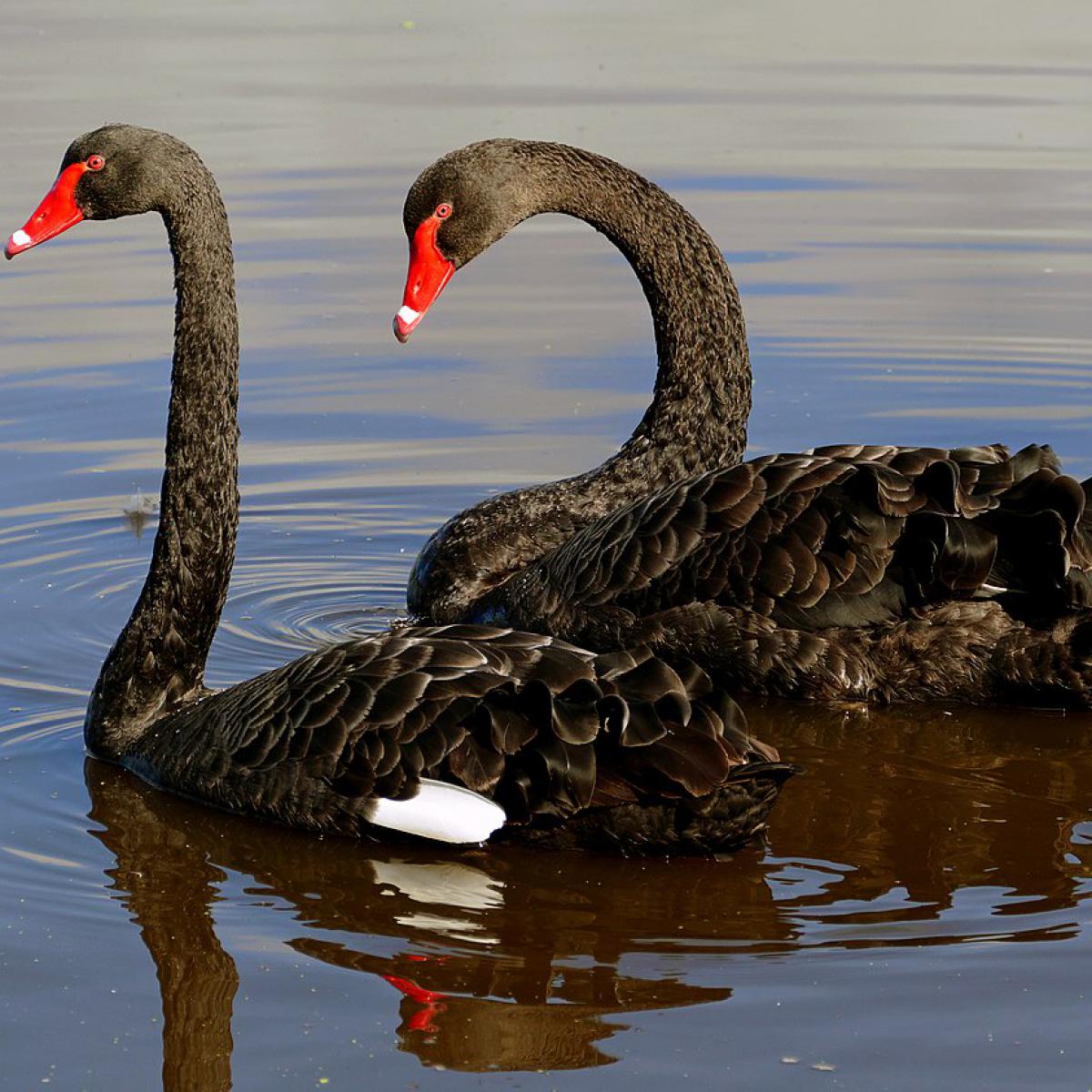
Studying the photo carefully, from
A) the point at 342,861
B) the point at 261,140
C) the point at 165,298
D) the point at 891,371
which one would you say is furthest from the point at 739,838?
the point at 261,140

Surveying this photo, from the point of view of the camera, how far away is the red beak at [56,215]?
557 cm

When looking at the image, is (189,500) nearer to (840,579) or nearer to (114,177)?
(114,177)

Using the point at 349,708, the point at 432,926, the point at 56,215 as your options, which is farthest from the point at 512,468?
the point at 432,926

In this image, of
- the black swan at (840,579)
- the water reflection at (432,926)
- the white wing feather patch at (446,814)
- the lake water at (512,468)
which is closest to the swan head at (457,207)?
the black swan at (840,579)

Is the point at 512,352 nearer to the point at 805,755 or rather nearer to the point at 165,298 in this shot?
the point at 165,298

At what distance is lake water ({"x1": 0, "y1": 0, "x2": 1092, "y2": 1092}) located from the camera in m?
4.04

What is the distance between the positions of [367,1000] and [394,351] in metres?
6.10

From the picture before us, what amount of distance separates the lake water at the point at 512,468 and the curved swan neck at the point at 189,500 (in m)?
0.24

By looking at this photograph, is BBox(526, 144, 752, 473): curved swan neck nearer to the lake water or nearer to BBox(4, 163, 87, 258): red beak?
the lake water

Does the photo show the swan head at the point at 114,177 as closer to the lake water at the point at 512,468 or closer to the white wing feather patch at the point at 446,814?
the lake water at the point at 512,468

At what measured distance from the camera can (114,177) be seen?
17.9 feet

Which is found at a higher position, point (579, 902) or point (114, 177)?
→ point (114, 177)

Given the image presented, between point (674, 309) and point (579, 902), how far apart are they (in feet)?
11.0

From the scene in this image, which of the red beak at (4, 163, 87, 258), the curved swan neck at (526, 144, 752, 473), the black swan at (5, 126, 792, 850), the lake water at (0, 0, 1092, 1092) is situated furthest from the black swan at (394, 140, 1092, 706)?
the red beak at (4, 163, 87, 258)
